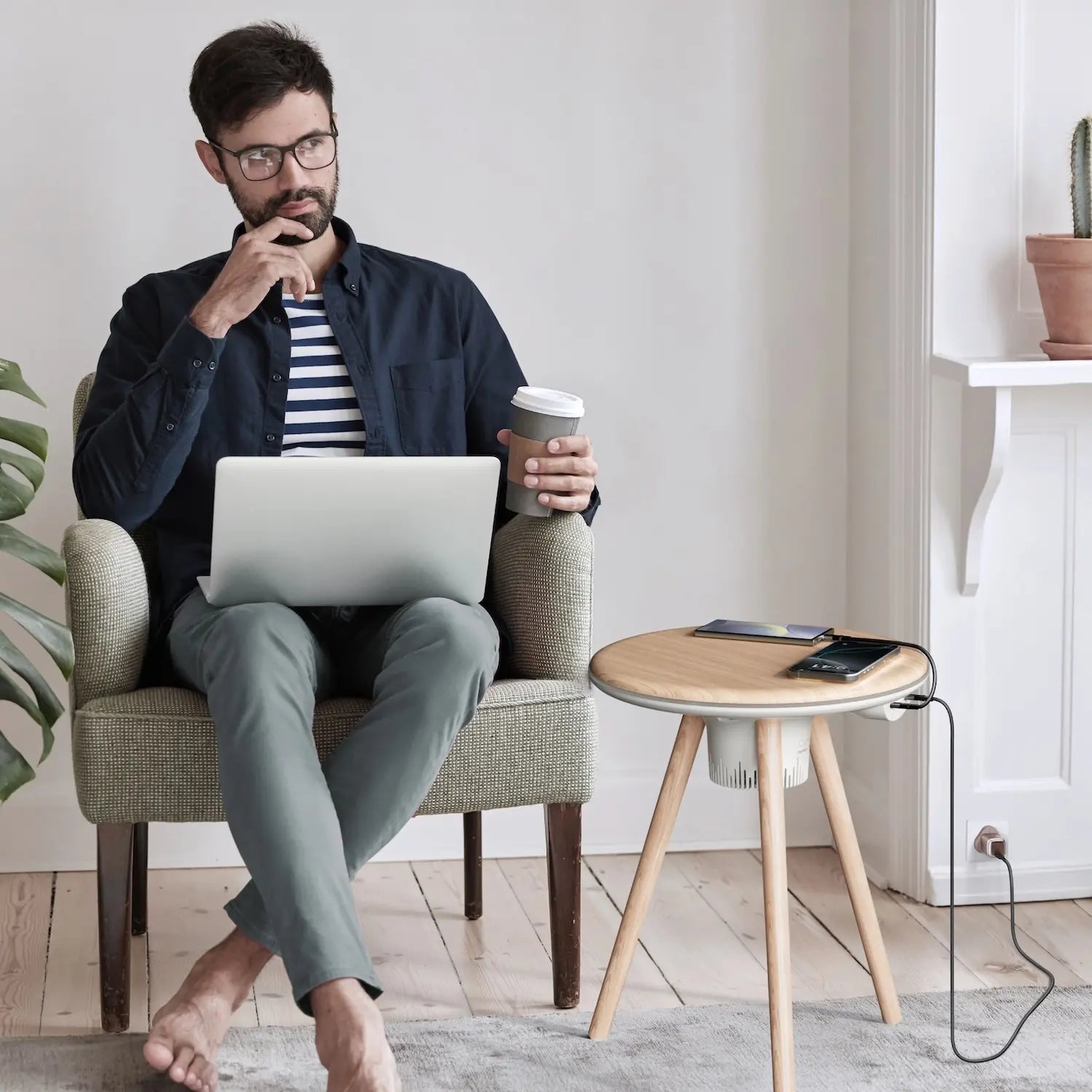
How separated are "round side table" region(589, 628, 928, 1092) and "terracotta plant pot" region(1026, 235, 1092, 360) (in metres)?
0.63

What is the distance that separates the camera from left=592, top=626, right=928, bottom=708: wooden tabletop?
1523mm

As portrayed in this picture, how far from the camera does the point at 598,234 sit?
7.91 feet

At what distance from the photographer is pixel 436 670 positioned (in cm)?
162

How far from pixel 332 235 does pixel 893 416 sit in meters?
0.92

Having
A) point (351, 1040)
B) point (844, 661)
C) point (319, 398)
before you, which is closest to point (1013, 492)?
point (844, 661)

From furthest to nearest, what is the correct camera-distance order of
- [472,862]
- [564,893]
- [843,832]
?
[472,862] < [564,893] < [843,832]

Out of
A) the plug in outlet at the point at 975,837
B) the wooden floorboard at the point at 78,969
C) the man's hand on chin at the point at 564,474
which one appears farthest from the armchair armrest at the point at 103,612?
the plug in outlet at the point at 975,837

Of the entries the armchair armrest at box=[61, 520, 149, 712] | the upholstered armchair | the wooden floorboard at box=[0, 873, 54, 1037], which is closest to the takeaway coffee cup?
the upholstered armchair

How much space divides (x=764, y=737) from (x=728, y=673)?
0.28ft

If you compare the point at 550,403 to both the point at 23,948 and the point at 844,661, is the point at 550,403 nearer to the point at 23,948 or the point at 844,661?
the point at 844,661

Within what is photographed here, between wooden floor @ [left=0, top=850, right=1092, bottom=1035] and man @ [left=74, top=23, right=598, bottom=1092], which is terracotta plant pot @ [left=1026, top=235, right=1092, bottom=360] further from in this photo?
wooden floor @ [left=0, top=850, right=1092, bottom=1035]

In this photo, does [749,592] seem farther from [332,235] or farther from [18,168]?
[18,168]

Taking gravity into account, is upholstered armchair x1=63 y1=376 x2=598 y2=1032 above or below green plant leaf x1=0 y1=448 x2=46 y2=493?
below

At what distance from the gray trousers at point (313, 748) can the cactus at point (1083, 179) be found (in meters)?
1.02
